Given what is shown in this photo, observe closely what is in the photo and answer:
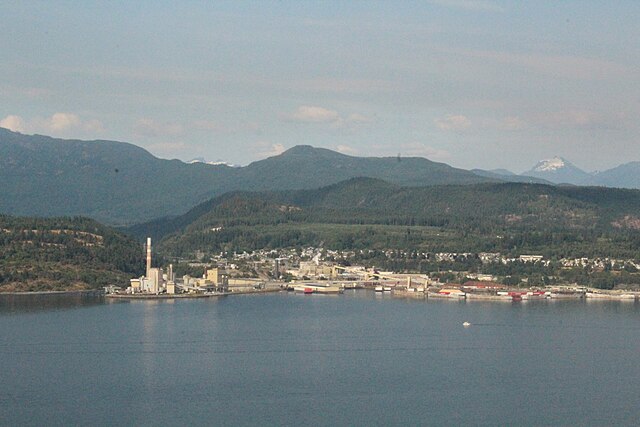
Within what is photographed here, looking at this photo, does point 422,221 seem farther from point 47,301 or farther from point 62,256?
point 47,301

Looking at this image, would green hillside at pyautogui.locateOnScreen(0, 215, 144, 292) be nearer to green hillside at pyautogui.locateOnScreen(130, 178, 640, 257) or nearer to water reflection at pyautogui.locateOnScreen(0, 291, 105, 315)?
water reflection at pyautogui.locateOnScreen(0, 291, 105, 315)

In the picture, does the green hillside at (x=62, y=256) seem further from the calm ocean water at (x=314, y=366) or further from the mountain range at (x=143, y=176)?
the mountain range at (x=143, y=176)

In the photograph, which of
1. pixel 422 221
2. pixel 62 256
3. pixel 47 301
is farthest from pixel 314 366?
pixel 422 221

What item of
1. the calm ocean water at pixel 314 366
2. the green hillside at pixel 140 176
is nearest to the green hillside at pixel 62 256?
the calm ocean water at pixel 314 366

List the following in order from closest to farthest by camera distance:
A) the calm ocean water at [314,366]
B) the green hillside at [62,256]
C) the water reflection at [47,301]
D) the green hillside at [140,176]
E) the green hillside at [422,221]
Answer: the calm ocean water at [314,366] < the water reflection at [47,301] < the green hillside at [62,256] < the green hillside at [422,221] < the green hillside at [140,176]

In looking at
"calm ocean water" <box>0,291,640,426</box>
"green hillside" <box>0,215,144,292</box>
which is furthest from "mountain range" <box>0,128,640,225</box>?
"calm ocean water" <box>0,291,640,426</box>

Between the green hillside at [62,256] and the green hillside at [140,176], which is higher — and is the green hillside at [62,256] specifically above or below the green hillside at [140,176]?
below
